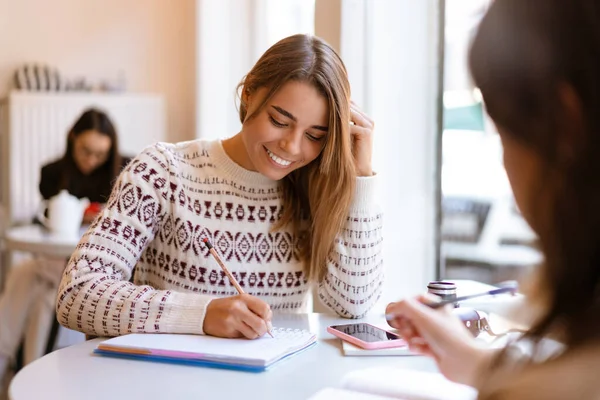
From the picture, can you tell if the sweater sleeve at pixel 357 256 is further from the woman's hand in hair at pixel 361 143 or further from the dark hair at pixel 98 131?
the dark hair at pixel 98 131

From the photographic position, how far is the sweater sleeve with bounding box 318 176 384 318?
1.59 meters

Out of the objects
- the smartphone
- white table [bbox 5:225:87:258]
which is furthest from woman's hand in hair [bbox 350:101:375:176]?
white table [bbox 5:225:87:258]

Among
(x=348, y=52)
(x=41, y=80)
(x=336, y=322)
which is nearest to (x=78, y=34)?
(x=41, y=80)

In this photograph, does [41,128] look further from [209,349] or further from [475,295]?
[475,295]

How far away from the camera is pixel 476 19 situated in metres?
0.65

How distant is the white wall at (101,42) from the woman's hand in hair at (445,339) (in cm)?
323

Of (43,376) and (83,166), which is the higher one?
(83,166)

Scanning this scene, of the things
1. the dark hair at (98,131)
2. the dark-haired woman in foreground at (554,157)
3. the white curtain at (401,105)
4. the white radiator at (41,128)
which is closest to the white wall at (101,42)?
the white radiator at (41,128)

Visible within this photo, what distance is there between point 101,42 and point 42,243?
1697mm

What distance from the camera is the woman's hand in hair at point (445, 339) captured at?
0.80 m

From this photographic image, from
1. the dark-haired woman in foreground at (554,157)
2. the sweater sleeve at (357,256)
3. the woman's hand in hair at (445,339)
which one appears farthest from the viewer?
the sweater sleeve at (357,256)

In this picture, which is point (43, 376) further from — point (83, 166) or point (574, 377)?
point (83, 166)

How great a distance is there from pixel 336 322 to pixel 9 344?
1869 mm

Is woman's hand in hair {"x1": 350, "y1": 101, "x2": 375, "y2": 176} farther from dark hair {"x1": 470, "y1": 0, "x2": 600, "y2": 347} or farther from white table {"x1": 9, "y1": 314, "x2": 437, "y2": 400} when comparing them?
dark hair {"x1": 470, "y1": 0, "x2": 600, "y2": 347}
